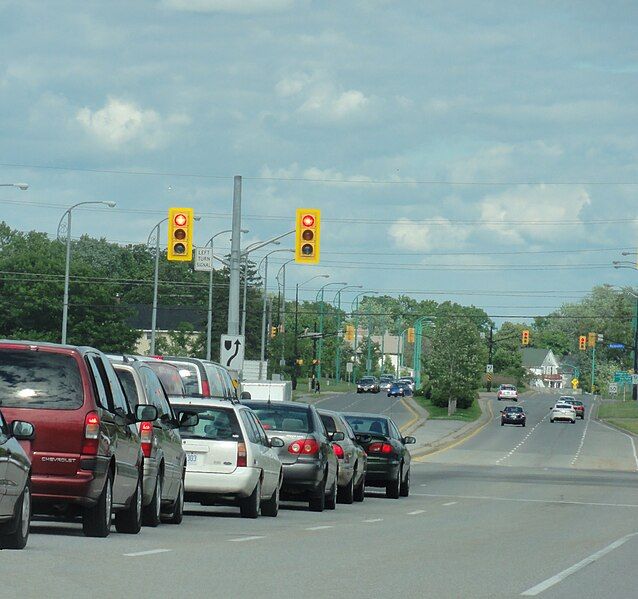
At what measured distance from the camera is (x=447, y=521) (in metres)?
22.1

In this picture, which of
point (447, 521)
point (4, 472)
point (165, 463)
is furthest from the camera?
point (447, 521)

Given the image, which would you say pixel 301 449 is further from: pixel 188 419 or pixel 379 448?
pixel 379 448

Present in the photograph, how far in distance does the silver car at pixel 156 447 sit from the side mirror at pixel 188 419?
0.13 feet

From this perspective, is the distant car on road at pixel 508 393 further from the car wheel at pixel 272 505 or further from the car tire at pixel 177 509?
the car tire at pixel 177 509

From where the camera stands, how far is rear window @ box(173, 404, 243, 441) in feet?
Result: 64.9

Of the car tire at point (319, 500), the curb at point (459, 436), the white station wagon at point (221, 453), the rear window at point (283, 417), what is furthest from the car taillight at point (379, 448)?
the curb at point (459, 436)

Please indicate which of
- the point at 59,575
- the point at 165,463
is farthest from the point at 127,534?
the point at 59,575

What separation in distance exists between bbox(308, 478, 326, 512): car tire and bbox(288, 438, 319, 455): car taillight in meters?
0.68

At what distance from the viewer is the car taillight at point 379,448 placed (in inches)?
1190

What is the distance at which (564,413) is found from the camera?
10019cm

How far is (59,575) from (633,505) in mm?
20426

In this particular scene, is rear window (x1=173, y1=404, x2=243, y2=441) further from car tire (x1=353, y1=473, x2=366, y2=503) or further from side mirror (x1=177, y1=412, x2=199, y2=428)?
car tire (x1=353, y1=473, x2=366, y2=503)

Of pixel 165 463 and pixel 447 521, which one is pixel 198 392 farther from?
pixel 165 463

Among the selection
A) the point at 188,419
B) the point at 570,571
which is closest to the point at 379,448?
the point at 188,419
